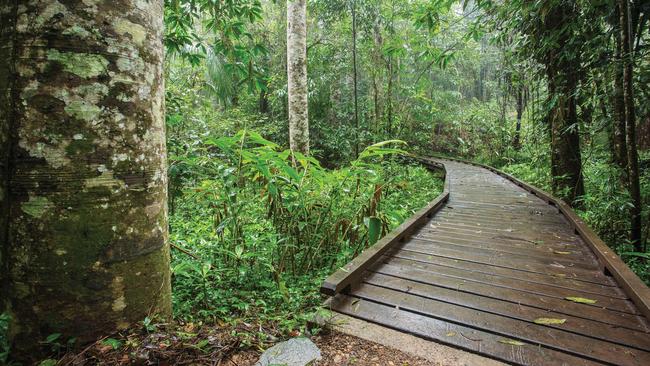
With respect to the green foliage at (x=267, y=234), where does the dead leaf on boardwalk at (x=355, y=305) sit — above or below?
below

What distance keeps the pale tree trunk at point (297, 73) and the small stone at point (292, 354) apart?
4.54 m

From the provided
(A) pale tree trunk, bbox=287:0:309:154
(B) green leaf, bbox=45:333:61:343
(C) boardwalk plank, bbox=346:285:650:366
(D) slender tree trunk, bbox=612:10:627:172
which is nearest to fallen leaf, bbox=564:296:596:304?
(C) boardwalk plank, bbox=346:285:650:366

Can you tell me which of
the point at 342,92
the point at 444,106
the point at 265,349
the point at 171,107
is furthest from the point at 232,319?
the point at 444,106

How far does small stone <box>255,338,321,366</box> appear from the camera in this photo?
1.51 meters

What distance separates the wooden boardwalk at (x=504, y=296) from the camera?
70.7 inches

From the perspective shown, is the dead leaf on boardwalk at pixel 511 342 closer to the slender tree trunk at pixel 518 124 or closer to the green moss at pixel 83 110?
the green moss at pixel 83 110

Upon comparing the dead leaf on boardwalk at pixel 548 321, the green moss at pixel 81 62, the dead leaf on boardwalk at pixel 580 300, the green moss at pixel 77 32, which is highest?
the green moss at pixel 77 32

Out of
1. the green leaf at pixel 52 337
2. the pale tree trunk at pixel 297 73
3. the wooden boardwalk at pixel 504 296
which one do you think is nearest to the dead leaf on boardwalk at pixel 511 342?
the wooden boardwalk at pixel 504 296

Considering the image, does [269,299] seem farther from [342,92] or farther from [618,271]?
[342,92]

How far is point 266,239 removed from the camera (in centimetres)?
280

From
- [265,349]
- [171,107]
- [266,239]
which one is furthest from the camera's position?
[171,107]

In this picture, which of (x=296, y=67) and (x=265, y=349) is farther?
(x=296, y=67)

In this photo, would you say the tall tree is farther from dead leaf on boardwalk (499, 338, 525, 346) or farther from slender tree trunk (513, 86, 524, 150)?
slender tree trunk (513, 86, 524, 150)

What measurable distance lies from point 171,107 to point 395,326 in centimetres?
358
